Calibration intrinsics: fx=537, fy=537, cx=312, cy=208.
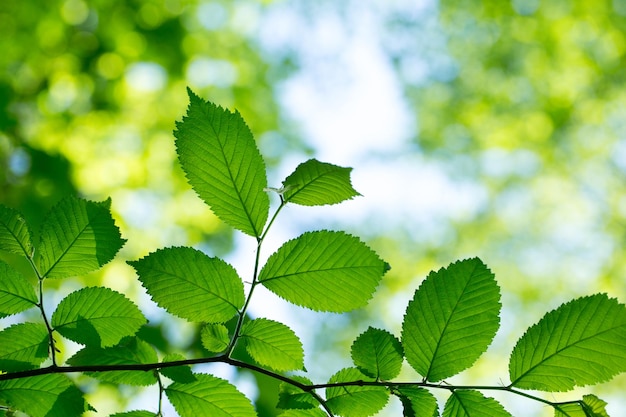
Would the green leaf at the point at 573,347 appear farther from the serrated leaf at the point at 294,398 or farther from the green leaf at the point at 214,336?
the green leaf at the point at 214,336

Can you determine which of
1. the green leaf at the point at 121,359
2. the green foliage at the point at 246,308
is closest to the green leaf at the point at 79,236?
the green foliage at the point at 246,308

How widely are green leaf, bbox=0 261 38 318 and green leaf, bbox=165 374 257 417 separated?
0.69 feet

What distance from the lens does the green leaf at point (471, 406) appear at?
2.08ft

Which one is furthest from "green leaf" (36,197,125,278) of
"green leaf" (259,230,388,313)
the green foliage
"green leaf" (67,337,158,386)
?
"green leaf" (259,230,388,313)

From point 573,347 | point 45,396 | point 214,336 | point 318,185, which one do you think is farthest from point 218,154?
point 573,347

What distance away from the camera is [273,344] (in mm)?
724

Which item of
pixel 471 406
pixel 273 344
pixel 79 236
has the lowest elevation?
pixel 471 406

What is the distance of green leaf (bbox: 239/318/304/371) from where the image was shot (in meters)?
0.72

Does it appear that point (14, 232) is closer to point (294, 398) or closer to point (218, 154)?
point (218, 154)

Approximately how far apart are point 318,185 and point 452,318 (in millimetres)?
226

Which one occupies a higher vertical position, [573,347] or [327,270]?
[327,270]

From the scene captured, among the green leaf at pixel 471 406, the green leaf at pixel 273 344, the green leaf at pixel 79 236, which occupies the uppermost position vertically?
the green leaf at pixel 79 236

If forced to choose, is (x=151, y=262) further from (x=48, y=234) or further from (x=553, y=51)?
(x=553, y=51)

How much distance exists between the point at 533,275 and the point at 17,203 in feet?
34.4
